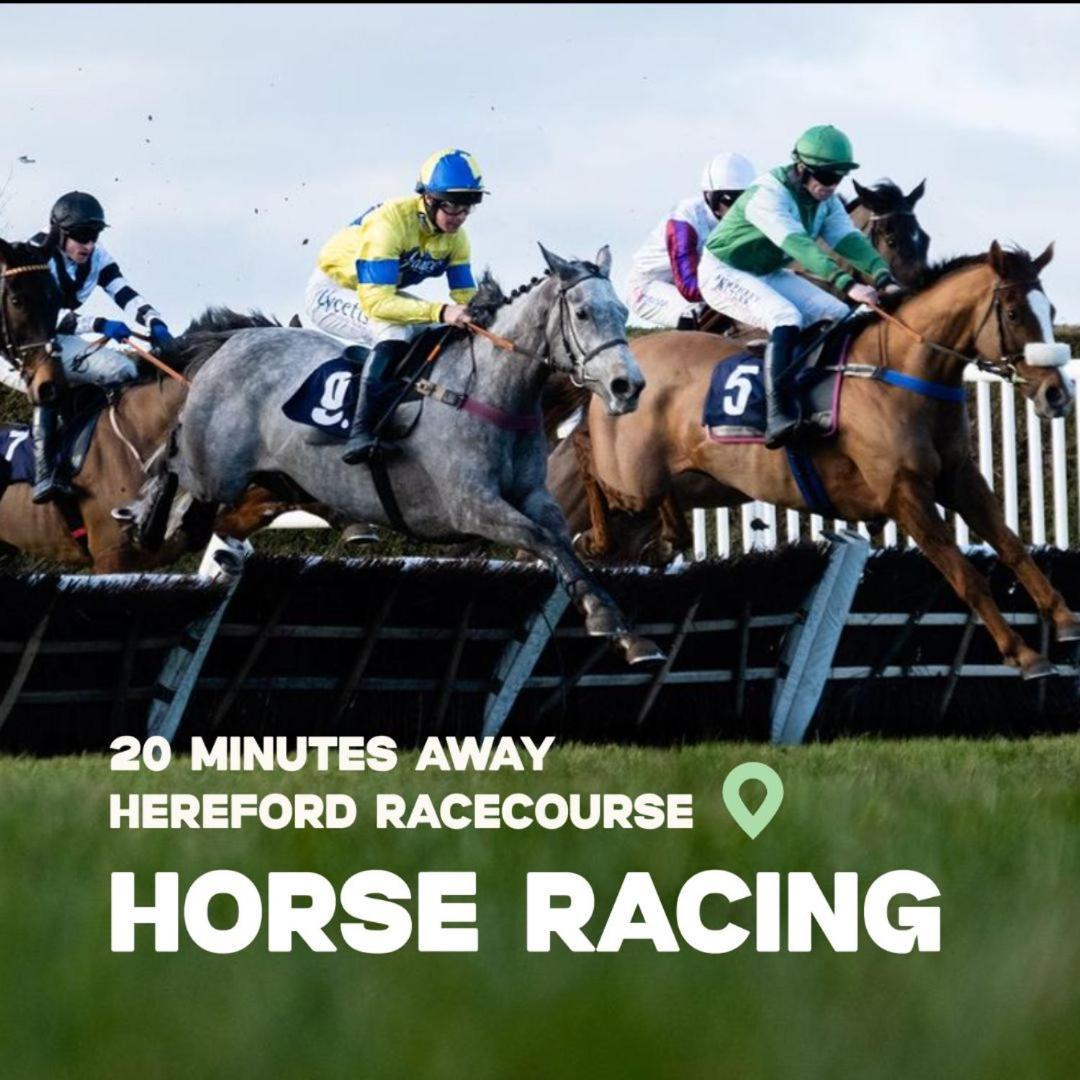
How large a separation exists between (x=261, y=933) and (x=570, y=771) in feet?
9.03

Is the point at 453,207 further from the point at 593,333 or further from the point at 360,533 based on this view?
the point at 360,533

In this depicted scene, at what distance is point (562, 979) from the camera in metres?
2.18

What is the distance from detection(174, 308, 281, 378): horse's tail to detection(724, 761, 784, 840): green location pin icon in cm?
603

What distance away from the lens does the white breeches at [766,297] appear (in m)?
9.19

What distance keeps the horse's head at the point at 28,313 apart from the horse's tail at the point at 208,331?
0.53m

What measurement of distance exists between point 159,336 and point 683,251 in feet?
7.28

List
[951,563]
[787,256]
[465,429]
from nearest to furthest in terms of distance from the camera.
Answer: [465,429]
[951,563]
[787,256]

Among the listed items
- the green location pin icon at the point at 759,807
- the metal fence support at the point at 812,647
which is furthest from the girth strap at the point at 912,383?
the green location pin icon at the point at 759,807

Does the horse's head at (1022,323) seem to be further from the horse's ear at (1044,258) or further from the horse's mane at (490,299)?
the horse's mane at (490,299)

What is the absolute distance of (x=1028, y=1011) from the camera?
77.9 inches

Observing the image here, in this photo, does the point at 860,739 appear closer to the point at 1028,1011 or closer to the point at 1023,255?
the point at 1023,255

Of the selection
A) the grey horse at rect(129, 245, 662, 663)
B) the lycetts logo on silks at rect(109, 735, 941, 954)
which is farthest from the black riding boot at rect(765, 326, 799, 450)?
the lycetts logo on silks at rect(109, 735, 941, 954)

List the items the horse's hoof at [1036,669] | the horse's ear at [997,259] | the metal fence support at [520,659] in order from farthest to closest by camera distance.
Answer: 1. the horse's ear at [997,259]
2. the horse's hoof at [1036,669]
3. the metal fence support at [520,659]

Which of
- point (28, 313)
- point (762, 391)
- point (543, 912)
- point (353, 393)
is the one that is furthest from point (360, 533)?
point (543, 912)
